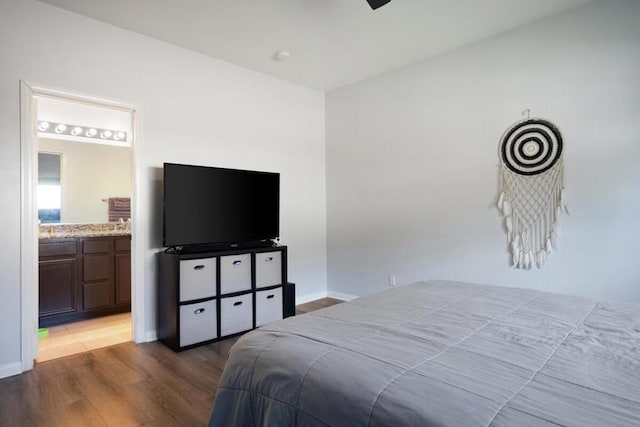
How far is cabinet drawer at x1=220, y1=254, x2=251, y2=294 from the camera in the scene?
3.21 m

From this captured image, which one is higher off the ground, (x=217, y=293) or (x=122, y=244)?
(x=122, y=244)

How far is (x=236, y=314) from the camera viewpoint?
3.30m

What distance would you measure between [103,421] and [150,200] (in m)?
1.80

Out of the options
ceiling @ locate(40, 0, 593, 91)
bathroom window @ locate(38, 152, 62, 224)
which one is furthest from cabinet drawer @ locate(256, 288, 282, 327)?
bathroom window @ locate(38, 152, 62, 224)

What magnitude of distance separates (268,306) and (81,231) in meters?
2.26

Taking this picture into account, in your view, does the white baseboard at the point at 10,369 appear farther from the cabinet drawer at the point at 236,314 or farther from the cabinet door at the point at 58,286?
the cabinet drawer at the point at 236,314

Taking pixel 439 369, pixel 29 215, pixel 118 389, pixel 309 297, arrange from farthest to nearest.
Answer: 1. pixel 309 297
2. pixel 29 215
3. pixel 118 389
4. pixel 439 369

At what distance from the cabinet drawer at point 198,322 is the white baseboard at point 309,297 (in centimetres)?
141

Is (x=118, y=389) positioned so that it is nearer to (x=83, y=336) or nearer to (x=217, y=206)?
(x=83, y=336)

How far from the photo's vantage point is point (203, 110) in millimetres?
3551

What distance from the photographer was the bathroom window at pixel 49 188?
448 centimetres

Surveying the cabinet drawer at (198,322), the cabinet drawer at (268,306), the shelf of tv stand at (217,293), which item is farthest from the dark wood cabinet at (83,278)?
the cabinet drawer at (268,306)

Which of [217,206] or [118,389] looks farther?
[217,206]

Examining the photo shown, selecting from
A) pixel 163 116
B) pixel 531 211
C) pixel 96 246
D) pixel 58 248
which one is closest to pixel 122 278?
pixel 96 246
